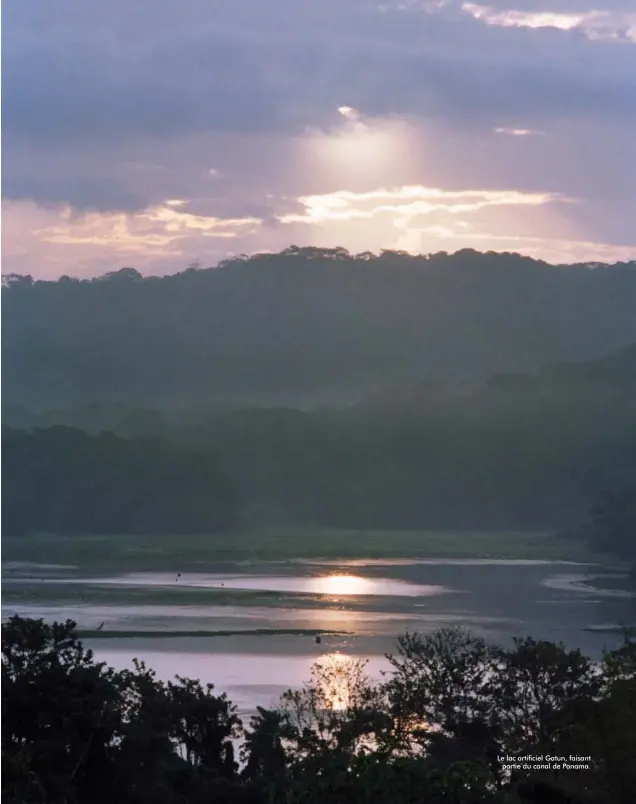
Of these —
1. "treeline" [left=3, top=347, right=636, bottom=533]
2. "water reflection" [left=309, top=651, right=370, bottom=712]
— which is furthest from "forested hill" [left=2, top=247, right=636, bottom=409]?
"water reflection" [left=309, top=651, right=370, bottom=712]

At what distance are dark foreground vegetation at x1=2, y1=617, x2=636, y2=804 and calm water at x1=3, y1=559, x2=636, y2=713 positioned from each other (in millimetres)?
3763

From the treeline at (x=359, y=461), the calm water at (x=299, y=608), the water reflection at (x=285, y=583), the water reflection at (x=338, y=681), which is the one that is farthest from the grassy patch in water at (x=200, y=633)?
the treeline at (x=359, y=461)

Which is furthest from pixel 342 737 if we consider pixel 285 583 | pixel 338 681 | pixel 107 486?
pixel 107 486

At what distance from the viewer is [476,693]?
8.56m

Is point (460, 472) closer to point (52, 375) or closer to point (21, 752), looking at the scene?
point (52, 375)

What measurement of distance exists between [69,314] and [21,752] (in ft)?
111

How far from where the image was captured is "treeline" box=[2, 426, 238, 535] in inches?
1061

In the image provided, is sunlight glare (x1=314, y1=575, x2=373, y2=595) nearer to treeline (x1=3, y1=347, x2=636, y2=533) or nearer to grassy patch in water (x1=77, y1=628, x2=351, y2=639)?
grassy patch in water (x1=77, y1=628, x2=351, y2=639)

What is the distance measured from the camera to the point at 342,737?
6.75 meters

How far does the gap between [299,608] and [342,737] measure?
1253 cm

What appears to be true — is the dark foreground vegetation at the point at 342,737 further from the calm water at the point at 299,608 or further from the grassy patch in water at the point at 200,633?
the grassy patch in water at the point at 200,633

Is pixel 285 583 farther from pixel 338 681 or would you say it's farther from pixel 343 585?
pixel 338 681

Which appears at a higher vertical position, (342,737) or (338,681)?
(338,681)

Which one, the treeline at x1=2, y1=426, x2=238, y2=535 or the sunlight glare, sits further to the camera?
the treeline at x1=2, y1=426, x2=238, y2=535
